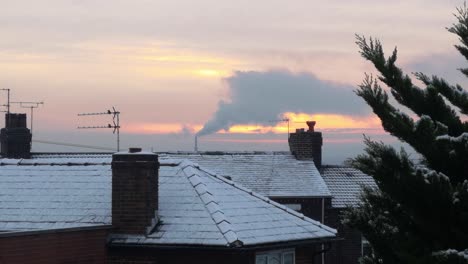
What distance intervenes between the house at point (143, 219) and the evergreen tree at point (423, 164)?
6807 millimetres

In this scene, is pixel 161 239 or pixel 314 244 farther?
pixel 314 244

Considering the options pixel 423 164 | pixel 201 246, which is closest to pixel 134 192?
pixel 201 246

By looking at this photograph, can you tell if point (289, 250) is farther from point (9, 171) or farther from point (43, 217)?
point (9, 171)

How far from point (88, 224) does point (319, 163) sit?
2117 cm

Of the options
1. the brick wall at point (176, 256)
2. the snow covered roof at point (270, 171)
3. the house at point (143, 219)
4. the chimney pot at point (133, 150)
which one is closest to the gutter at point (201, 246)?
the house at point (143, 219)

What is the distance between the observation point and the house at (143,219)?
16.4 meters

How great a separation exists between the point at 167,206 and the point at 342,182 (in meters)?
19.1

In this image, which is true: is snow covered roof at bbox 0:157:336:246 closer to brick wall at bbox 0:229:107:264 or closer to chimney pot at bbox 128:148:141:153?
brick wall at bbox 0:229:107:264

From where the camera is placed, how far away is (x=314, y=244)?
18.8m

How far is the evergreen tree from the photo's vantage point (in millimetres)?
9281

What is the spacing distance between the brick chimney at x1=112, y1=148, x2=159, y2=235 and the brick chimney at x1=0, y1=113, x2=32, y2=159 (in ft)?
66.9

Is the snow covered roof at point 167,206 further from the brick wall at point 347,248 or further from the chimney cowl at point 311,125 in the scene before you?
the chimney cowl at point 311,125

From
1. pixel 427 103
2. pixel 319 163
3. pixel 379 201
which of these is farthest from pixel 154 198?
pixel 319 163

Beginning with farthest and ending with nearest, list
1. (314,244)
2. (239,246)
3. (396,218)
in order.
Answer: (314,244), (239,246), (396,218)
